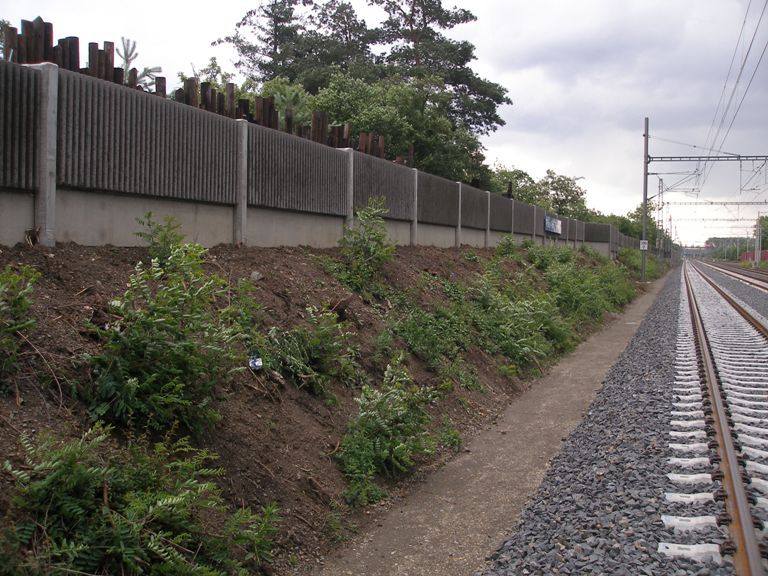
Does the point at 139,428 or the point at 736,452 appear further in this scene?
the point at 736,452

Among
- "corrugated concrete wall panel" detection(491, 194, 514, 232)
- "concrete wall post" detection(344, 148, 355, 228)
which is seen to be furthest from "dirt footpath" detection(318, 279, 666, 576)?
"corrugated concrete wall panel" detection(491, 194, 514, 232)

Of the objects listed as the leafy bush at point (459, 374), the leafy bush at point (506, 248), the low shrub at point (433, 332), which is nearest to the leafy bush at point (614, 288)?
the leafy bush at point (506, 248)

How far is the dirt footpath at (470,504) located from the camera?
464 cm

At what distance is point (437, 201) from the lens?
15.8 meters

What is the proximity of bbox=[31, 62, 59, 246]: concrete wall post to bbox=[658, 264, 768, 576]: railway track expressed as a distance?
17.7 feet

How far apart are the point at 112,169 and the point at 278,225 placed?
3083mm

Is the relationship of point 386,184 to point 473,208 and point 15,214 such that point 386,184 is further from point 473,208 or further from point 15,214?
point 15,214

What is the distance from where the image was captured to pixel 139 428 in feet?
14.3

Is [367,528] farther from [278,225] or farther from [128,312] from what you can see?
[278,225]

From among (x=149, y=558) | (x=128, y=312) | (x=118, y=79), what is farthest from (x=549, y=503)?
(x=118, y=79)

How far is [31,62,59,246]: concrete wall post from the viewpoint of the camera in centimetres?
570

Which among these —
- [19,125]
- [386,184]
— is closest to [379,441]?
[19,125]

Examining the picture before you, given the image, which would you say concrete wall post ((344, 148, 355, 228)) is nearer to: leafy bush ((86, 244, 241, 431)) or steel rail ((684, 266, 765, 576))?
steel rail ((684, 266, 765, 576))

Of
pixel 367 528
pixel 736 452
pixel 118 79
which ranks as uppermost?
pixel 118 79
